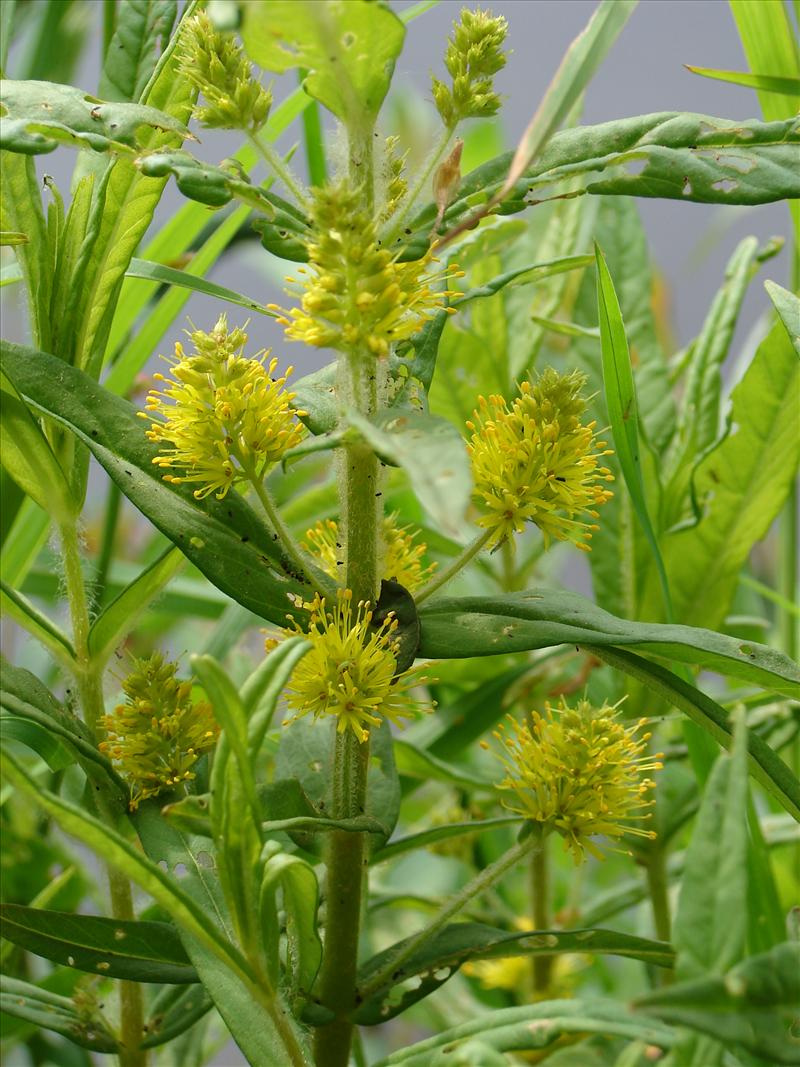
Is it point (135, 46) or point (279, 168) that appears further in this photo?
point (135, 46)

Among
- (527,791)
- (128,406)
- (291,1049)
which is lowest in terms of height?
(291,1049)

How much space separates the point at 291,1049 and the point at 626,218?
71 cm

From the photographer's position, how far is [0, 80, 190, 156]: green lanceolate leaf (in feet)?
1.54

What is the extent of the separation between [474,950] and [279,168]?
0.37 meters

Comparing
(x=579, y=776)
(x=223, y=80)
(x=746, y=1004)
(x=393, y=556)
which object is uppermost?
(x=223, y=80)

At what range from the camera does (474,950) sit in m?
0.57

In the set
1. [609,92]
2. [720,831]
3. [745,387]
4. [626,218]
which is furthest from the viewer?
[609,92]

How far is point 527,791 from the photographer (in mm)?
594

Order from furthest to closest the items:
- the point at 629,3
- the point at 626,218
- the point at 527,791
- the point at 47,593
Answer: the point at 47,593
the point at 626,218
the point at 527,791
the point at 629,3

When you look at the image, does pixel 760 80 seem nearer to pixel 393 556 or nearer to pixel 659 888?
pixel 393 556

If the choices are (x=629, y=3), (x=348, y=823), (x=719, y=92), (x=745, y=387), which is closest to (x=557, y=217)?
(x=745, y=387)

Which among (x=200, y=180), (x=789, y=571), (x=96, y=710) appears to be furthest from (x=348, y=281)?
(x=789, y=571)

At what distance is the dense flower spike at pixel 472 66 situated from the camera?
509 mm

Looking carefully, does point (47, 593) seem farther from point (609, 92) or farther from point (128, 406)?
point (609, 92)
